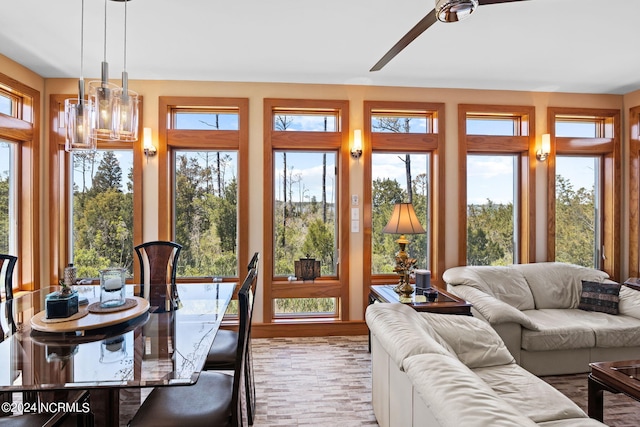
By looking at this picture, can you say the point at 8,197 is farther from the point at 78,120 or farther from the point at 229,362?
the point at 229,362

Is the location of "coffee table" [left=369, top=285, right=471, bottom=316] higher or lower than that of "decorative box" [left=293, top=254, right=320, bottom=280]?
lower

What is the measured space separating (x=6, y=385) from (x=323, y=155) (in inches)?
133

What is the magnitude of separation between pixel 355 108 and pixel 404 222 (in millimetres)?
1615

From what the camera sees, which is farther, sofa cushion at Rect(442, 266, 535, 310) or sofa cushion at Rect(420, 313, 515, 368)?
sofa cushion at Rect(442, 266, 535, 310)

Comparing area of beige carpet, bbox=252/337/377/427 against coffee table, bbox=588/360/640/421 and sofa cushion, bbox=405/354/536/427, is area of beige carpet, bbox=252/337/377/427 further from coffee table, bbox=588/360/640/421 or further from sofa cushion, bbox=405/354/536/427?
coffee table, bbox=588/360/640/421

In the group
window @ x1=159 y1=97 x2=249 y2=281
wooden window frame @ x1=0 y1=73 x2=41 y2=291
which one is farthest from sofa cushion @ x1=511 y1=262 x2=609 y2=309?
wooden window frame @ x1=0 y1=73 x2=41 y2=291

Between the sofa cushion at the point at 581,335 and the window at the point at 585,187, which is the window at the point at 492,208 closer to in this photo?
the window at the point at 585,187

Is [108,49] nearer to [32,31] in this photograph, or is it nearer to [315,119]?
[32,31]

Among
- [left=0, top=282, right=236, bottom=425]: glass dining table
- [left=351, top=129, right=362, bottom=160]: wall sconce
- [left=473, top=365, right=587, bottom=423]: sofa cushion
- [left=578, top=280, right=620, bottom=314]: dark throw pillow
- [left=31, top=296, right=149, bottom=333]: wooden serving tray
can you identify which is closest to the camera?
[left=0, top=282, right=236, bottom=425]: glass dining table

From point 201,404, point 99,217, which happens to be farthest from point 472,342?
point 99,217

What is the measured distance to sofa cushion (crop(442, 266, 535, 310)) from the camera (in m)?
3.58

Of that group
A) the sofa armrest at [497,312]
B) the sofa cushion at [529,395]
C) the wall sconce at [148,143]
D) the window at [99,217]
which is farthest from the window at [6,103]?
the sofa armrest at [497,312]

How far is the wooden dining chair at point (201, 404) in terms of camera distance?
163 cm

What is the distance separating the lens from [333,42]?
3.08 meters
